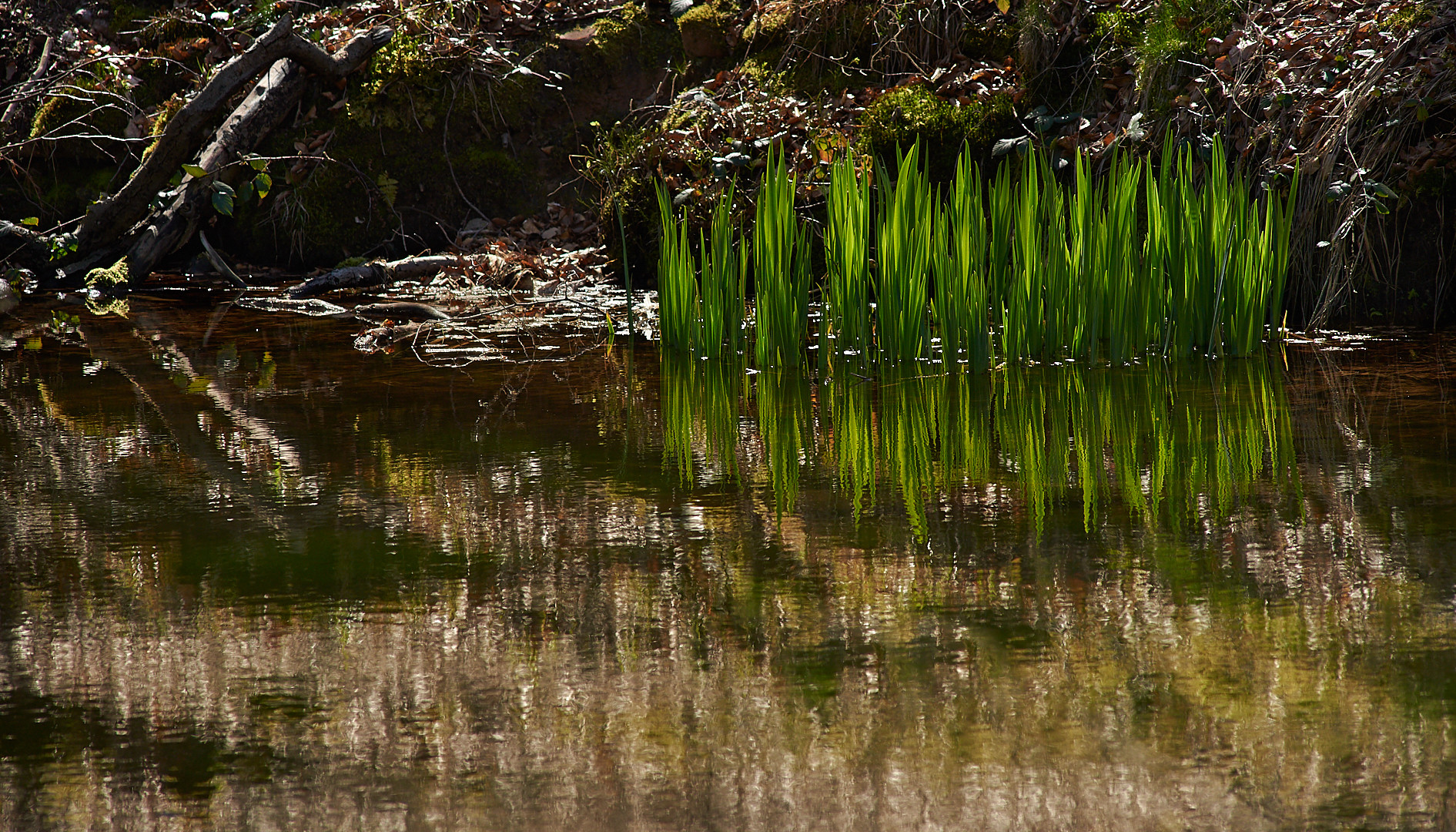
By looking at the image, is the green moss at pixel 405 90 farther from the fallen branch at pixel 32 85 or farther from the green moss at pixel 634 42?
the fallen branch at pixel 32 85

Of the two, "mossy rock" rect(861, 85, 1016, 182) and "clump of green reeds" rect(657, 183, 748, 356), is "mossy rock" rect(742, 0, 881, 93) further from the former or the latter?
"clump of green reeds" rect(657, 183, 748, 356)

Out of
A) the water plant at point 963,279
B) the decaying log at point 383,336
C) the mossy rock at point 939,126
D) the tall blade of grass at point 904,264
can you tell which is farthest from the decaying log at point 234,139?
the water plant at point 963,279

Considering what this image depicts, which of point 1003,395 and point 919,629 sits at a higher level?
point 1003,395

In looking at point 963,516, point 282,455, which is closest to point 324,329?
point 282,455

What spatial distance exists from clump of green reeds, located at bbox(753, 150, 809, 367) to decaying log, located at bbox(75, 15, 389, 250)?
3.66 meters

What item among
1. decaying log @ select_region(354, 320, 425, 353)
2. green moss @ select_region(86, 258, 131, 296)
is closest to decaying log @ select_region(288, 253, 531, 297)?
green moss @ select_region(86, 258, 131, 296)

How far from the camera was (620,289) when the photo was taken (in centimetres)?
530

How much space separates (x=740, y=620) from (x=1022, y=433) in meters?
1.26

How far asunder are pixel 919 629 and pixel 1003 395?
1648 mm

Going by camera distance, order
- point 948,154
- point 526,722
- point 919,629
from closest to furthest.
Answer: point 526,722 → point 919,629 → point 948,154

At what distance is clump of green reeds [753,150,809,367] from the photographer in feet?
10.8

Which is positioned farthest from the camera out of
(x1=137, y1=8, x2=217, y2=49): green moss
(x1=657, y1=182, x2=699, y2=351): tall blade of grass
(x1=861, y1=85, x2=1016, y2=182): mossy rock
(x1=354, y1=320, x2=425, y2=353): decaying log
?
(x1=137, y1=8, x2=217, y2=49): green moss

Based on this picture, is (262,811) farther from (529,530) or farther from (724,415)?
(724,415)

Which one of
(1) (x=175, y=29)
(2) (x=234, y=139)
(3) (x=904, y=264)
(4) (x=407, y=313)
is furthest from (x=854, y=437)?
(1) (x=175, y=29)
